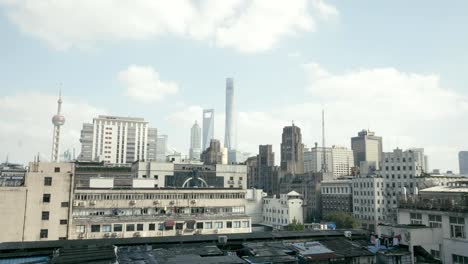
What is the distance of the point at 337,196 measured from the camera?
498 ft

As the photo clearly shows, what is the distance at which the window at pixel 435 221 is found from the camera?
36.5 m

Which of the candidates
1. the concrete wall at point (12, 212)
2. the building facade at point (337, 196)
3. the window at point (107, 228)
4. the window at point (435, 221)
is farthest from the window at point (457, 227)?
the building facade at point (337, 196)

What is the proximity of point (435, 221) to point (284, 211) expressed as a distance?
323ft

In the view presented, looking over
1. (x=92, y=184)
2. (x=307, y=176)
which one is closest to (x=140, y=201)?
(x=92, y=184)

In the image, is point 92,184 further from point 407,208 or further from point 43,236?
point 407,208

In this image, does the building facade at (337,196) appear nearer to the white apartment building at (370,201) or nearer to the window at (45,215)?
the white apartment building at (370,201)

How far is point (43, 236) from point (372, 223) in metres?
109

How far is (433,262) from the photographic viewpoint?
30281 millimetres

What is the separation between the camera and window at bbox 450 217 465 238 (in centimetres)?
3356

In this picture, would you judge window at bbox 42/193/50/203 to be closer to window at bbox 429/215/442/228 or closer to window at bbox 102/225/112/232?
window at bbox 102/225/112/232

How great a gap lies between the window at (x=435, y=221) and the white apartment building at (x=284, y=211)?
87259 millimetres

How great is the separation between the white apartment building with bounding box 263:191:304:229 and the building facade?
23.5 meters

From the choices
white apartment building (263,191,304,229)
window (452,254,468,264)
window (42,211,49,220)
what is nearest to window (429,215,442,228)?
window (452,254,468,264)

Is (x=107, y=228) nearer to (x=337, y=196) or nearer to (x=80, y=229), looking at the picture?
(x=80, y=229)
